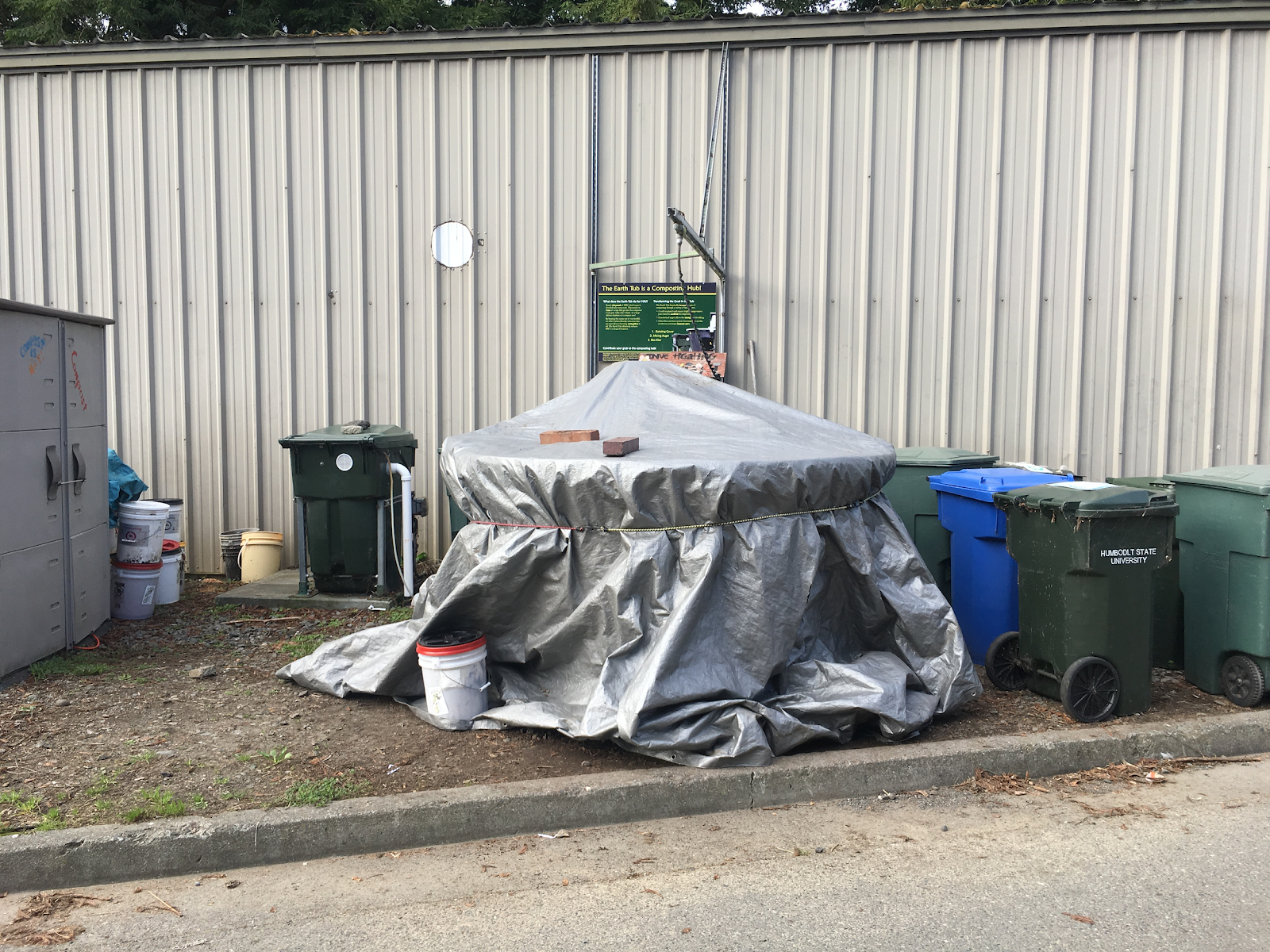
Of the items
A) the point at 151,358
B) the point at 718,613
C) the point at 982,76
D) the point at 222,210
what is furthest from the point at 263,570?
the point at 982,76

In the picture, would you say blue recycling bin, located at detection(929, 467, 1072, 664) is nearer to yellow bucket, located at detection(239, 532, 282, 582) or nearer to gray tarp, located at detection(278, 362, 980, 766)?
gray tarp, located at detection(278, 362, 980, 766)

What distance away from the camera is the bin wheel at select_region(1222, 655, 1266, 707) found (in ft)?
15.3

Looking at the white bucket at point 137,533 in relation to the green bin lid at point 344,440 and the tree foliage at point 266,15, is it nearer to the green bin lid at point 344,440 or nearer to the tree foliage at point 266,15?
the green bin lid at point 344,440

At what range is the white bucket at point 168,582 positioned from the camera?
6957 mm

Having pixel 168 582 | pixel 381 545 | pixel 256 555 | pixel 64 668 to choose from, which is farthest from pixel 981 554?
pixel 168 582

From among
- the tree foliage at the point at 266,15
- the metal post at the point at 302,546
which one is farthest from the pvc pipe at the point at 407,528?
the tree foliage at the point at 266,15

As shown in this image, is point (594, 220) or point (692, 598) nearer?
point (692, 598)

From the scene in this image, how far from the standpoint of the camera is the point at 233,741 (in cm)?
426

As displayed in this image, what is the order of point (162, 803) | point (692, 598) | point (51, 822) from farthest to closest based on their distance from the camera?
1. point (692, 598)
2. point (162, 803)
3. point (51, 822)

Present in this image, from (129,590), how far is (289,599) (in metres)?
1.08

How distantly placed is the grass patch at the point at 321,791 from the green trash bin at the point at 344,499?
9.76ft

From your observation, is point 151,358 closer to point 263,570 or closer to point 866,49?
point 263,570

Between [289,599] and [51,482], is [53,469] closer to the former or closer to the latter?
[51,482]

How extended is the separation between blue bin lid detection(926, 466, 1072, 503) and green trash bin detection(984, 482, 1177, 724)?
1.99 feet
